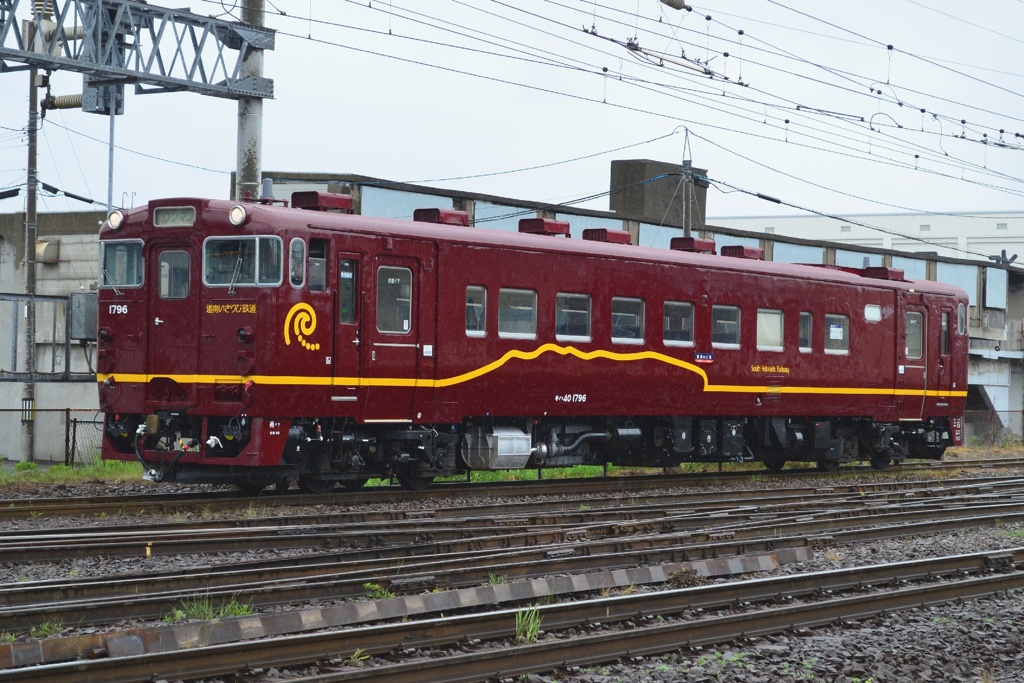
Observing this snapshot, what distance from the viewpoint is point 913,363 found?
2344cm

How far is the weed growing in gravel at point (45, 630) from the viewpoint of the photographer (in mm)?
8180

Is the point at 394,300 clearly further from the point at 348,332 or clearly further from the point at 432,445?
the point at 432,445

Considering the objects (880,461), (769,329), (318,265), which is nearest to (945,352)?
(880,461)

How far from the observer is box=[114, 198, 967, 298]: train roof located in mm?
15203

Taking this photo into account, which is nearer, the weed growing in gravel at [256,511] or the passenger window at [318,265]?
the weed growing in gravel at [256,511]

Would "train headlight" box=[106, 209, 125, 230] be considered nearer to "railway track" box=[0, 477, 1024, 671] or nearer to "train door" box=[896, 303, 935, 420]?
"railway track" box=[0, 477, 1024, 671]

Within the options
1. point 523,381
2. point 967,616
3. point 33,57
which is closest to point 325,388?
point 523,381

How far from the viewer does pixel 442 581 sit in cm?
1016

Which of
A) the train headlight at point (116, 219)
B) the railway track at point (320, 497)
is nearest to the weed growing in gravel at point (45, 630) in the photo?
the railway track at point (320, 497)

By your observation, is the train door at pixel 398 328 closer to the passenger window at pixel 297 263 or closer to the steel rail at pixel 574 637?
the passenger window at pixel 297 263

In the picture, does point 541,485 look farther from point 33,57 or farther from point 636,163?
point 636,163

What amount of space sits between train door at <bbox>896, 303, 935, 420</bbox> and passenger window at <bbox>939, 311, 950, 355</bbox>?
387 millimetres

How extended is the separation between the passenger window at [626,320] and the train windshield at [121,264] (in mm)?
6566

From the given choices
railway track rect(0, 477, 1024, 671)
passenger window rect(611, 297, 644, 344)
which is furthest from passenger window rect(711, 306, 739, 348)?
railway track rect(0, 477, 1024, 671)
